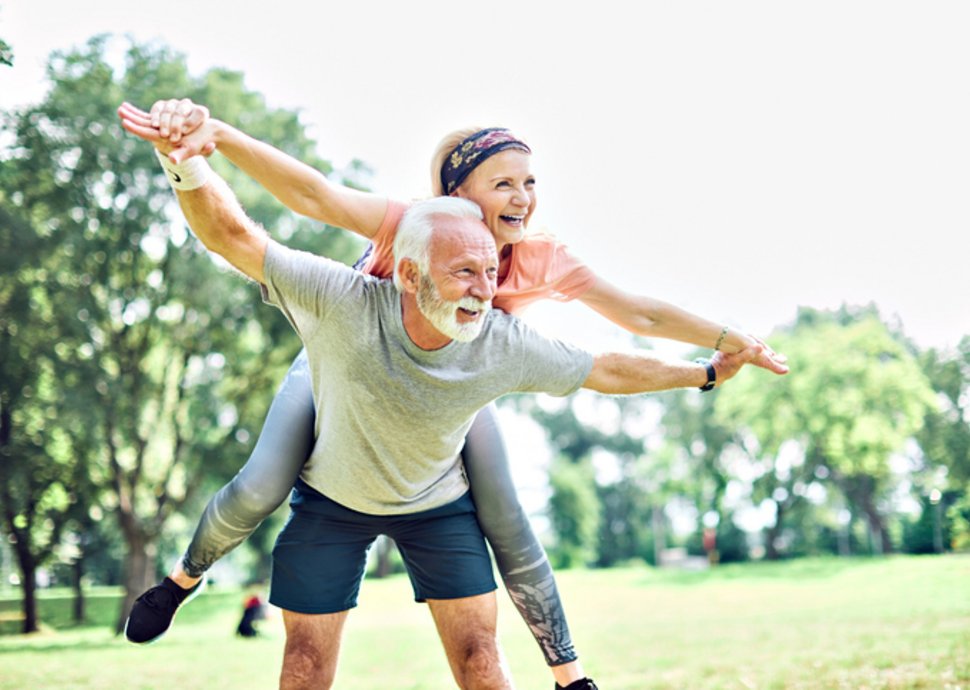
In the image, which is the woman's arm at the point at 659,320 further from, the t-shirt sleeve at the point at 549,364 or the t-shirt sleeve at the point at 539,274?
the t-shirt sleeve at the point at 549,364

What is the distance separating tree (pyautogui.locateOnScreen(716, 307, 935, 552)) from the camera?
78.8 ft

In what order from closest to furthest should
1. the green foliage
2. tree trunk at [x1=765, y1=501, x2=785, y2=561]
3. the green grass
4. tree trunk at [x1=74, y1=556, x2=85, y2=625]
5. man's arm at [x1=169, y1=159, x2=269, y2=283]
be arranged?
1. man's arm at [x1=169, y1=159, x2=269, y2=283]
2. the green grass
3. tree trunk at [x1=74, y1=556, x2=85, y2=625]
4. tree trunk at [x1=765, y1=501, x2=785, y2=561]
5. the green foliage

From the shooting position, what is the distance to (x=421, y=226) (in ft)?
8.73

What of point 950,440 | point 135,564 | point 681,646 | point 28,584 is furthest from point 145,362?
point 950,440

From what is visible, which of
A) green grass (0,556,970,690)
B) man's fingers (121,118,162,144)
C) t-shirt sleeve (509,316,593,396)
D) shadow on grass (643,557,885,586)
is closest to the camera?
man's fingers (121,118,162,144)

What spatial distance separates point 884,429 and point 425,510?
24063 millimetres

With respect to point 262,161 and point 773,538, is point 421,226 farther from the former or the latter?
point 773,538

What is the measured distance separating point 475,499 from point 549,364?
607 millimetres

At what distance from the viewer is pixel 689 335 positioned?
10.5ft

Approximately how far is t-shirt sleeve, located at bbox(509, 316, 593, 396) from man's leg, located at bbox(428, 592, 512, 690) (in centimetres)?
74

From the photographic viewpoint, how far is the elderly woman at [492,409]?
2947mm

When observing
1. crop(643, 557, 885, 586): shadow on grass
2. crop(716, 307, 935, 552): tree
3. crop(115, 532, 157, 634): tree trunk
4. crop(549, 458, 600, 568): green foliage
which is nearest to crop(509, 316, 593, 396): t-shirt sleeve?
crop(115, 532, 157, 634): tree trunk

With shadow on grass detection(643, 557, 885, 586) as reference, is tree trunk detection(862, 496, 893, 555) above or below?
above

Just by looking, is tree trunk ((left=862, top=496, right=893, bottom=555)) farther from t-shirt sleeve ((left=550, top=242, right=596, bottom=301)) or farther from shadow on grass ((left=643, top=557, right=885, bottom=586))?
t-shirt sleeve ((left=550, top=242, right=596, bottom=301))
